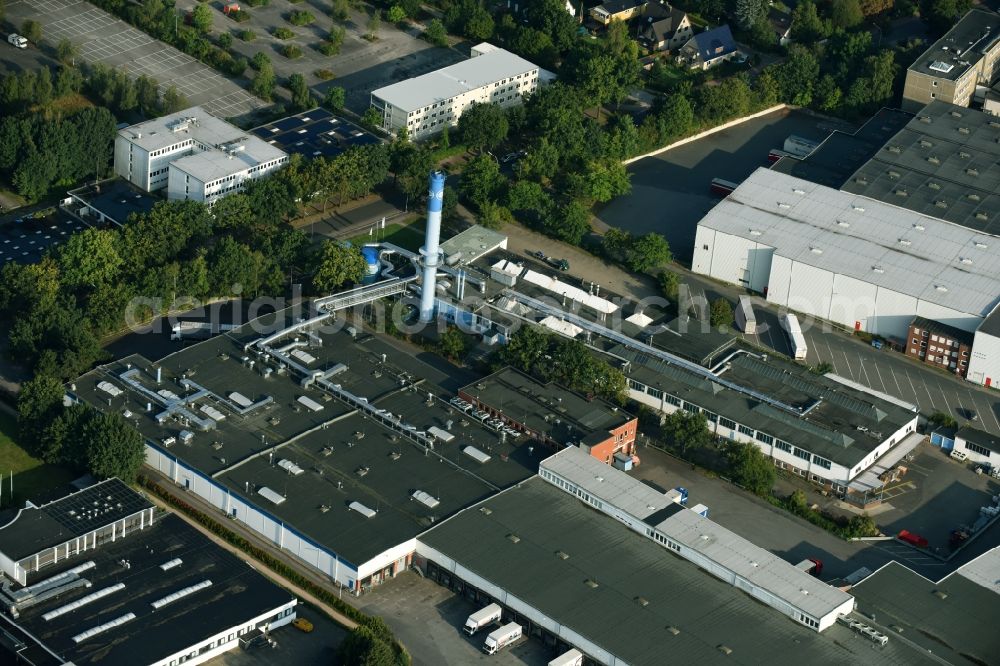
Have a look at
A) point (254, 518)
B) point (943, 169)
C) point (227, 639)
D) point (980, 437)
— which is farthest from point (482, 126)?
point (227, 639)

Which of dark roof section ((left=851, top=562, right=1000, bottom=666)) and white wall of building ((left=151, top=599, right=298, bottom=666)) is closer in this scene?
white wall of building ((left=151, top=599, right=298, bottom=666))

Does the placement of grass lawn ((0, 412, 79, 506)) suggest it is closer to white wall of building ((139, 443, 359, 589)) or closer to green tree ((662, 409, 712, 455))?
white wall of building ((139, 443, 359, 589))

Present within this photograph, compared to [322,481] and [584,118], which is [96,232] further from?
[584,118]

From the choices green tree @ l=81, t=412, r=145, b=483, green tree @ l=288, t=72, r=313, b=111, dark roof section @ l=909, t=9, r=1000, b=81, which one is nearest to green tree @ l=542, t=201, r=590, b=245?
green tree @ l=288, t=72, r=313, b=111

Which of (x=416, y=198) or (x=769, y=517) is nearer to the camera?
(x=769, y=517)

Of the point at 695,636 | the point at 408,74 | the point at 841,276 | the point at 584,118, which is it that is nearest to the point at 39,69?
the point at 408,74

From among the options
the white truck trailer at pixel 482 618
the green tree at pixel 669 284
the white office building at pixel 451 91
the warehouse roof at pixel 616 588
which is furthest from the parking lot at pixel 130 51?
the white truck trailer at pixel 482 618

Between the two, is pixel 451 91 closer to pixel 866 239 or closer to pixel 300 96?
pixel 300 96
